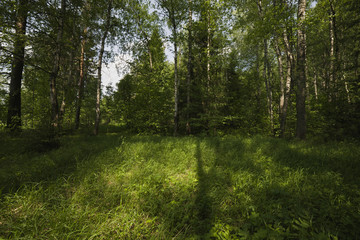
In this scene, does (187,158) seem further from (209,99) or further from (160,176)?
(209,99)

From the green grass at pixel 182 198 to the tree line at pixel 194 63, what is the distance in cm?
367

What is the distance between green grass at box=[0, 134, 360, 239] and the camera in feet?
6.03

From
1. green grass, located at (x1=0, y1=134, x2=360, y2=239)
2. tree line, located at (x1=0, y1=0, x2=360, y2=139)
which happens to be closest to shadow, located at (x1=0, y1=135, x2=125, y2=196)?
green grass, located at (x1=0, y1=134, x2=360, y2=239)

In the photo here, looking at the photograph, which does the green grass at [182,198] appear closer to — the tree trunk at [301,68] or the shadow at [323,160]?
the shadow at [323,160]

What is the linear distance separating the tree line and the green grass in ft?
12.0

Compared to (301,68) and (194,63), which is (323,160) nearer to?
(301,68)

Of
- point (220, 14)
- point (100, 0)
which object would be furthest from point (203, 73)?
point (100, 0)

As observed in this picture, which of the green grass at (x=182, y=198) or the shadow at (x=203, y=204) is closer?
the green grass at (x=182, y=198)

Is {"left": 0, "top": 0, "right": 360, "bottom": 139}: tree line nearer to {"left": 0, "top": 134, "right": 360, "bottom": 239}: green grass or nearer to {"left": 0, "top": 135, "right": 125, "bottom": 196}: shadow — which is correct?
{"left": 0, "top": 135, "right": 125, "bottom": 196}: shadow

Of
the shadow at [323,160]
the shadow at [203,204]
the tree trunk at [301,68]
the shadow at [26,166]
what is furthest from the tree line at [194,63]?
the shadow at [203,204]

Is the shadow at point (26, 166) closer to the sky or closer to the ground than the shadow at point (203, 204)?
closer to the sky

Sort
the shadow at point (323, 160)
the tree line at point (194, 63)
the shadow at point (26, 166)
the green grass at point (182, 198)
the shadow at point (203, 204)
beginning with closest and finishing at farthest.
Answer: the green grass at point (182, 198), the shadow at point (203, 204), the shadow at point (26, 166), the shadow at point (323, 160), the tree line at point (194, 63)

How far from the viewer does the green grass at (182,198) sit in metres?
1.84

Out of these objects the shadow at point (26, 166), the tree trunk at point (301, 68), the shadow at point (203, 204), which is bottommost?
the shadow at point (203, 204)
